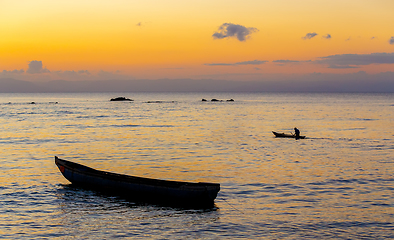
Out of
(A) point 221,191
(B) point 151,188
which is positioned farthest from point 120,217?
(A) point 221,191

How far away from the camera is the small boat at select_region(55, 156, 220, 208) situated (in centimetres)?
2147

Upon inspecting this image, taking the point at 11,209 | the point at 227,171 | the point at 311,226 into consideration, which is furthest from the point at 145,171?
the point at 311,226

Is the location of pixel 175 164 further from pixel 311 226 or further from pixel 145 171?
pixel 311 226

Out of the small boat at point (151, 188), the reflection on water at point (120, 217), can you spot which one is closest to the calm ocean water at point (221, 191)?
the reflection on water at point (120, 217)

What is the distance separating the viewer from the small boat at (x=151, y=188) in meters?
21.5

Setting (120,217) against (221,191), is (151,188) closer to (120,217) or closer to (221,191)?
(120,217)

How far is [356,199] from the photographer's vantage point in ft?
74.7

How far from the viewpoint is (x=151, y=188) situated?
890 inches

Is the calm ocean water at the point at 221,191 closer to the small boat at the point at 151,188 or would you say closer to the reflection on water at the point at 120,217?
the reflection on water at the point at 120,217

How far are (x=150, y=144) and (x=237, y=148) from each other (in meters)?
10.1

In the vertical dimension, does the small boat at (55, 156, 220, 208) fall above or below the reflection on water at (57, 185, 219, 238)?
above

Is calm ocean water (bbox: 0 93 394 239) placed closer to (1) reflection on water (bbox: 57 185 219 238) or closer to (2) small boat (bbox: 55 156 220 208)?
(1) reflection on water (bbox: 57 185 219 238)

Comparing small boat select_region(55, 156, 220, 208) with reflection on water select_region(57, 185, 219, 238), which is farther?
small boat select_region(55, 156, 220, 208)

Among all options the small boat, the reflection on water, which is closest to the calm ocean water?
the reflection on water
